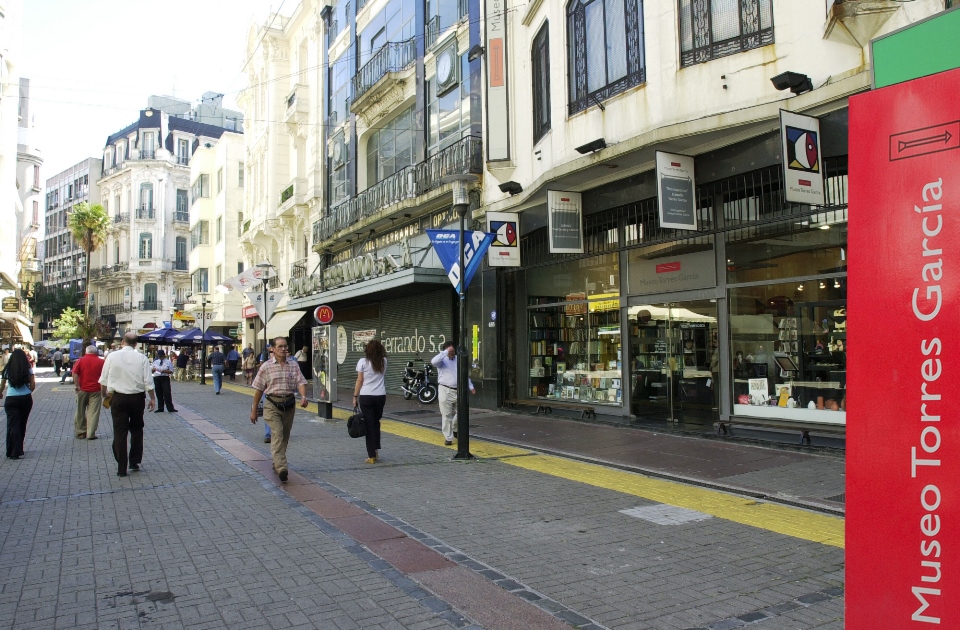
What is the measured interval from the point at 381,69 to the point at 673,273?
48.4 feet

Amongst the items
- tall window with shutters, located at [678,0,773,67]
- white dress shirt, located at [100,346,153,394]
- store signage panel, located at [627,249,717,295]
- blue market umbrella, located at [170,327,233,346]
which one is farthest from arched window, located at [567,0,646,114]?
blue market umbrella, located at [170,327,233,346]

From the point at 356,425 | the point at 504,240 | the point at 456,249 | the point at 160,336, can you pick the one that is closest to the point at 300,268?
the point at 160,336

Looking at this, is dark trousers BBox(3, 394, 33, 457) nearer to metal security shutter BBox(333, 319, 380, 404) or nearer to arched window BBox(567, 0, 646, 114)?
arched window BBox(567, 0, 646, 114)

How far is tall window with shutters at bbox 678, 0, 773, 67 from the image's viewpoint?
9875 mm

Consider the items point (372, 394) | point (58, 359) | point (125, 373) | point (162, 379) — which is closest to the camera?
point (125, 373)

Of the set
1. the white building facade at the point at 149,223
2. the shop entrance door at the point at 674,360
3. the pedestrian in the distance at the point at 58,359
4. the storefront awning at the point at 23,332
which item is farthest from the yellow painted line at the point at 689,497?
the white building facade at the point at 149,223

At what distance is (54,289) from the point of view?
246 feet

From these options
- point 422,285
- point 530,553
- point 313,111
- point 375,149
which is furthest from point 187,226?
point 530,553

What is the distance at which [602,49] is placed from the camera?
489 inches

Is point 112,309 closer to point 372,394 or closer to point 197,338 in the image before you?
point 197,338

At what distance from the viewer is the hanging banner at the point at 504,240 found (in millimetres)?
15812

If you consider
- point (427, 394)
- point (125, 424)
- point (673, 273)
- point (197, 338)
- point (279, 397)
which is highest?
point (673, 273)

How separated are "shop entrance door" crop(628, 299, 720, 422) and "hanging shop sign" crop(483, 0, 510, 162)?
5.10m

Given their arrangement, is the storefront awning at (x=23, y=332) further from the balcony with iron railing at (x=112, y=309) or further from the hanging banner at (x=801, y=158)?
the hanging banner at (x=801, y=158)
